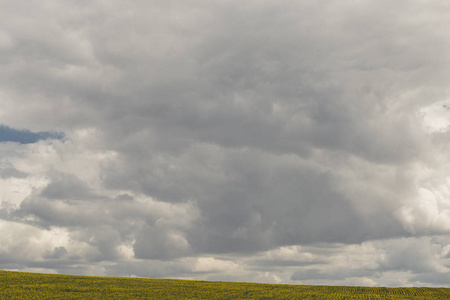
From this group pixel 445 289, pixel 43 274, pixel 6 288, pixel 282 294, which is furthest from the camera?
pixel 445 289

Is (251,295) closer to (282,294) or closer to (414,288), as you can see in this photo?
(282,294)

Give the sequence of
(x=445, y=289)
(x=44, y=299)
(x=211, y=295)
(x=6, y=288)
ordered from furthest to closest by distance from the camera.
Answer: (x=445, y=289) < (x=211, y=295) < (x=6, y=288) < (x=44, y=299)

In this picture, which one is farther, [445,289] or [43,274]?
[445,289]

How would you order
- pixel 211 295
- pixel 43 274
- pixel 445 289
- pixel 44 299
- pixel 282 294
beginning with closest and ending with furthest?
pixel 44 299 < pixel 211 295 < pixel 282 294 < pixel 43 274 < pixel 445 289

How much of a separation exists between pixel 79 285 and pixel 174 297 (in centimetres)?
1798

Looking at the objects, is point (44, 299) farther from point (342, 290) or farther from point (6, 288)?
point (342, 290)

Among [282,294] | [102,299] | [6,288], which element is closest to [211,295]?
[282,294]

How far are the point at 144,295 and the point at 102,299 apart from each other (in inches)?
332

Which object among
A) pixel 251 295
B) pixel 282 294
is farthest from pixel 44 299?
pixel 282 294

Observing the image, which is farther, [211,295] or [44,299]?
[211,295]

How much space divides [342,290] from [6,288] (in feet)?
197

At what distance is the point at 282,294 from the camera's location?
78.7m

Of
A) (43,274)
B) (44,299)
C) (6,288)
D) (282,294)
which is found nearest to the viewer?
(44,299)

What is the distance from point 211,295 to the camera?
7231 centimetres
